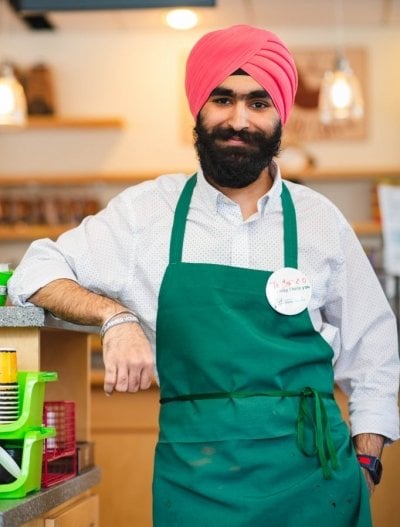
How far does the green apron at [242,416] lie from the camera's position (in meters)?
1.92

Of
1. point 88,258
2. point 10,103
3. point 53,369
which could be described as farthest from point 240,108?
point 10,103

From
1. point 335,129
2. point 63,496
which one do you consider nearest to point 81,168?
point 335,129

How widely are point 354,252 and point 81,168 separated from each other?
5039 mm

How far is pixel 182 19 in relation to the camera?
21.5ft

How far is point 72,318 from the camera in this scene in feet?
6.45

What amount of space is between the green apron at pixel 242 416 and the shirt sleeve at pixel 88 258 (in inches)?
4.7

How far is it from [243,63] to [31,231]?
15.9 feet

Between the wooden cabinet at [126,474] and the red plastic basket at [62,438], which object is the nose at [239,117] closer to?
the red plastic basket at [62,438]

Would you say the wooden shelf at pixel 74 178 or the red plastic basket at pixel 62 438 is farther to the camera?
the wooden shelf at pixel 74 178

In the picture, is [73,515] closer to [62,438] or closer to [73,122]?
[62,438]

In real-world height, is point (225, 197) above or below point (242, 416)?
above

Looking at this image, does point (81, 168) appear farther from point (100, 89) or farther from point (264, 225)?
point (264, 225)

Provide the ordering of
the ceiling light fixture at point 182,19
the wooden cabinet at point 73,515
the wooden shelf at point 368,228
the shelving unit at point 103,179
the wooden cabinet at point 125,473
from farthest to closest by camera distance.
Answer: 1. the shelving unit at point 103,179
2. the wooden shelf at point 368,228
3. the ceiling light fixture at point 182,19
4. the wooden cabinet at point 125,473
5. the wooden cabinet at point 73,515

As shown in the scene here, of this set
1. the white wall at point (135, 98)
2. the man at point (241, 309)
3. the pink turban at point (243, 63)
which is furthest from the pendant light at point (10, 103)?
the pink turban at point (243, 63)
